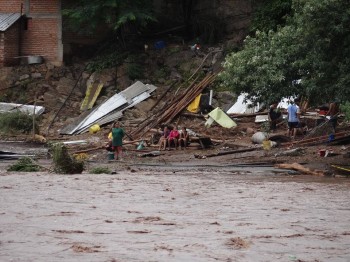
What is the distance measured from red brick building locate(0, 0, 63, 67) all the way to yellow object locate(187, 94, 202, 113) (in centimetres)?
760

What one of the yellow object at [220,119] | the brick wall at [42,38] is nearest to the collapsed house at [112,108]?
the yellow object at [220,119]

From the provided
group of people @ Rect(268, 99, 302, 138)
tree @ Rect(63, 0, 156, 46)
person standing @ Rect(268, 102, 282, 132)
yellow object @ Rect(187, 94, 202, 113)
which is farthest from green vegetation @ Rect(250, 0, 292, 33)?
group of people @ Rect(268, 99, 302, 138)

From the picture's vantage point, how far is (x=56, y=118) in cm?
3650

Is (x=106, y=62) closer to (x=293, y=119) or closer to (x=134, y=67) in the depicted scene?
(x=134, y=67)

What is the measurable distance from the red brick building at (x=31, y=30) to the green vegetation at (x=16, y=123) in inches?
234

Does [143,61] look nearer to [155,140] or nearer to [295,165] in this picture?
[155,140]

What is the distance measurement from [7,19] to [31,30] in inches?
47.3

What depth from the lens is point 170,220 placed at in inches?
497

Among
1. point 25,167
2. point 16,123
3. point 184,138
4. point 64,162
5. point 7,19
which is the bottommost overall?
point 25,167

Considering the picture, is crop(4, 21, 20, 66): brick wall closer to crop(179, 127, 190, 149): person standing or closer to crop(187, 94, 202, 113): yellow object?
crop(187, 94, 202, 113): yellow object

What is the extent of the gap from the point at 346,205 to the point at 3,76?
2619cm

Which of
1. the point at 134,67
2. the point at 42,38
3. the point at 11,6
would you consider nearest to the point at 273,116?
the point at 134,67

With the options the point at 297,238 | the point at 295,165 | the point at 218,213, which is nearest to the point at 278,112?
the point at 295,165

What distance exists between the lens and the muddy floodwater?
1006 centimetres
